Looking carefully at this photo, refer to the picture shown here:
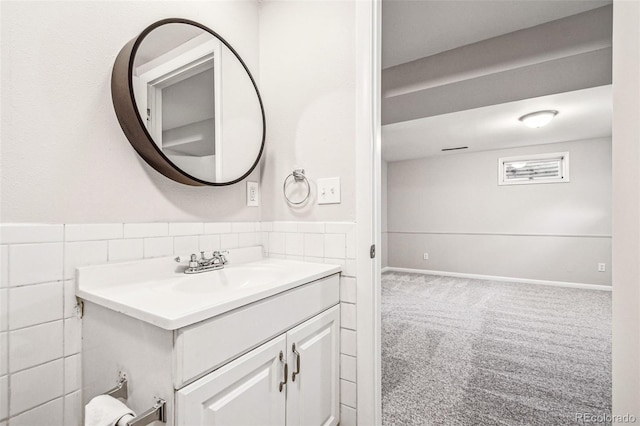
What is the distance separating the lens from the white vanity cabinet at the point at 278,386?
72cm

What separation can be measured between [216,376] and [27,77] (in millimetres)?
1021

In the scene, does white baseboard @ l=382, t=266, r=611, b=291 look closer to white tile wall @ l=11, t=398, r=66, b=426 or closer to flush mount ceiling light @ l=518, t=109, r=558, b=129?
flush mount ceiling light @ l=518, t=109, r=558, b=129

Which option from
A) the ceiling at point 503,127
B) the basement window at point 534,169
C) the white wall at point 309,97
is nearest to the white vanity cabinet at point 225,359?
the white wall at point 309,97

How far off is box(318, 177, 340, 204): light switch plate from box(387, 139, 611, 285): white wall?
180 inches

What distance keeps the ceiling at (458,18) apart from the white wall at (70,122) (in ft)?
5.68

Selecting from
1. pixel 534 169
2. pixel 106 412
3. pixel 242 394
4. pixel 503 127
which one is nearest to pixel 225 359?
pixel 242 394

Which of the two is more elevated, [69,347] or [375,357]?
[69,347]

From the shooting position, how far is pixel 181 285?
1.07 meters

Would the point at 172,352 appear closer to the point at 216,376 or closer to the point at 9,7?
the point at 216,376

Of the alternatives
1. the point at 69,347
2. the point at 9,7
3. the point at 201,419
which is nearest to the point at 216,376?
the point at 201,419

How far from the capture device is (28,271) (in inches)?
33.1

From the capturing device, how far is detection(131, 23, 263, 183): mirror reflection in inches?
43.3

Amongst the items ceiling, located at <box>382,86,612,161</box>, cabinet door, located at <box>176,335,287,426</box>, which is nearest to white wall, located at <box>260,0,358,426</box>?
cabinet door, located at <box>176,335,287,426</box>

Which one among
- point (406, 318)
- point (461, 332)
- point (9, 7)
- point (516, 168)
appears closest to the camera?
point (9, 7)
